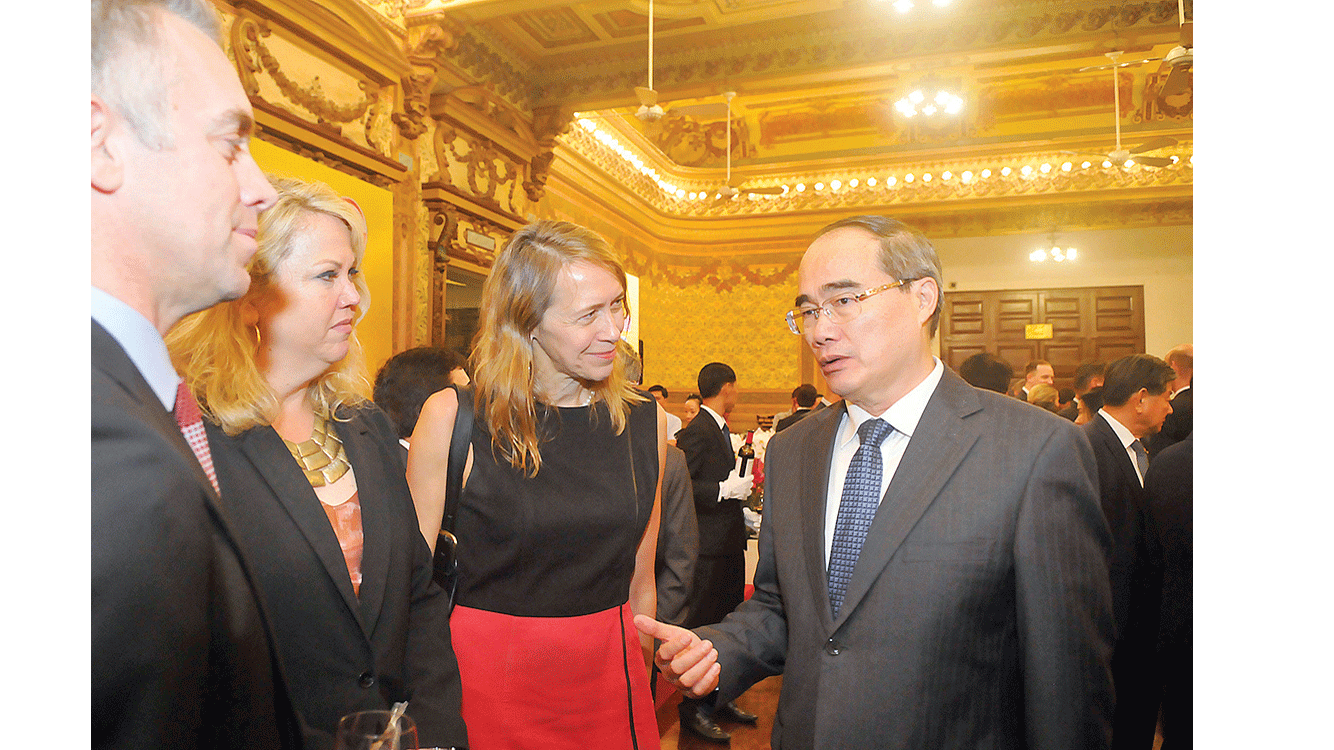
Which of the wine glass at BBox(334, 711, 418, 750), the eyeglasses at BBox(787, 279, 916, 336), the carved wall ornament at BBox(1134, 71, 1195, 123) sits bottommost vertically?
the wine glass at BBox(334, 711, 418, 750)

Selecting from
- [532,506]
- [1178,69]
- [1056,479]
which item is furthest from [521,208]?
[1056,479]

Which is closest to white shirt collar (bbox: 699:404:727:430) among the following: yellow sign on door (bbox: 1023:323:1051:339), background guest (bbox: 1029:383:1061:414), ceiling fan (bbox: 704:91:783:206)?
background guest (bbox: 1029:383:1061:414)

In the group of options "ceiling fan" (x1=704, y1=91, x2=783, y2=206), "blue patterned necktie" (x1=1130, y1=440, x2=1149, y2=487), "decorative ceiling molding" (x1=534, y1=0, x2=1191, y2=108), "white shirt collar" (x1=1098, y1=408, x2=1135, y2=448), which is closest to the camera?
"white shirt collar" (x1=1098, y1=408, x2=1135, y2=448)

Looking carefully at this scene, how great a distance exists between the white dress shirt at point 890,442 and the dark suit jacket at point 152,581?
4.04 ft

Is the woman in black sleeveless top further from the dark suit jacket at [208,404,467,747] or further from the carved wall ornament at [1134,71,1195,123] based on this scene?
the carved wall ornament at [1134,71,1195,123]

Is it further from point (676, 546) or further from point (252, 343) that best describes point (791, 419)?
point (252, 343)

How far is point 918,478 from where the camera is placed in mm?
1524

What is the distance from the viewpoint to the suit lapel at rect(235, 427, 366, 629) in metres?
1.31

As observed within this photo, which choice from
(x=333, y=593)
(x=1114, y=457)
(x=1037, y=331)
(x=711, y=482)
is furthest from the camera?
(x=1037, y=331)

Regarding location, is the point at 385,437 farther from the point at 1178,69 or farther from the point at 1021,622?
the point at 1178,69

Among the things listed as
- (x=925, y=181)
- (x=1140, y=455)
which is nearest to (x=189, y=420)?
(x=1140, y=455)

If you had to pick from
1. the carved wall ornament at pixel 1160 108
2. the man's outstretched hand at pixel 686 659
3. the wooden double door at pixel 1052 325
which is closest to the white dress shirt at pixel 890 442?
the man's outstretched hand at pixel 686 659

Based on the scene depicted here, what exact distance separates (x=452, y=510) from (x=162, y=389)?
1205 millimetres

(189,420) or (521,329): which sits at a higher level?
(521,329)
